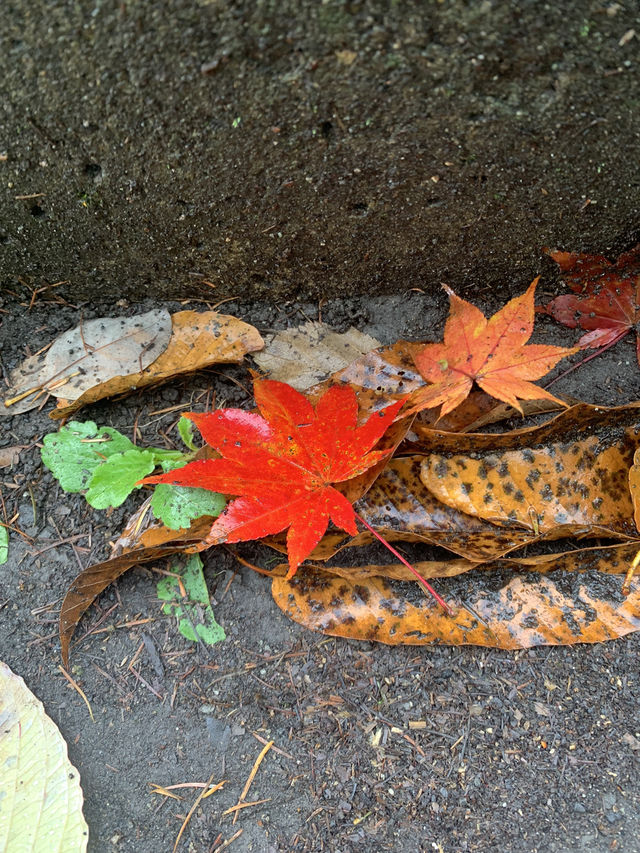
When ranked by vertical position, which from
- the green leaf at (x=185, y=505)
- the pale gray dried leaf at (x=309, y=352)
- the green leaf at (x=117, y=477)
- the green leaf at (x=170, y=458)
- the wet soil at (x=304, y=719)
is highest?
the pale gray dried leaf at (x=309, y=352)

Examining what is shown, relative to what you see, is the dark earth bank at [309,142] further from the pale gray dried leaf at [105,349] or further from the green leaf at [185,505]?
the green leaf at [185,505]

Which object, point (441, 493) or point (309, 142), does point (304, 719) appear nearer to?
point (441, 493)

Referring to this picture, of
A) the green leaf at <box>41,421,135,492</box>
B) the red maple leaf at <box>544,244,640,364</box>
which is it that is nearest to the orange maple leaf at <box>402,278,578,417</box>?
the red maple leaf at <box>544,244,640,364</box>

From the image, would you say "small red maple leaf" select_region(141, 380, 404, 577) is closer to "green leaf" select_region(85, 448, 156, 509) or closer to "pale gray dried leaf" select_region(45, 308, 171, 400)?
"green leaf" select_region(85, 448, 156, 509)

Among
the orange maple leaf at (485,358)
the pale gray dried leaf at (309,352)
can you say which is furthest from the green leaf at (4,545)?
the orange maple leaf at (485,358)

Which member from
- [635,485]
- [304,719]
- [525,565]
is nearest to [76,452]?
[304,719]

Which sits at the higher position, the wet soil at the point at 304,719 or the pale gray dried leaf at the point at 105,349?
the pale gray dried leaf at the point at 105,349
